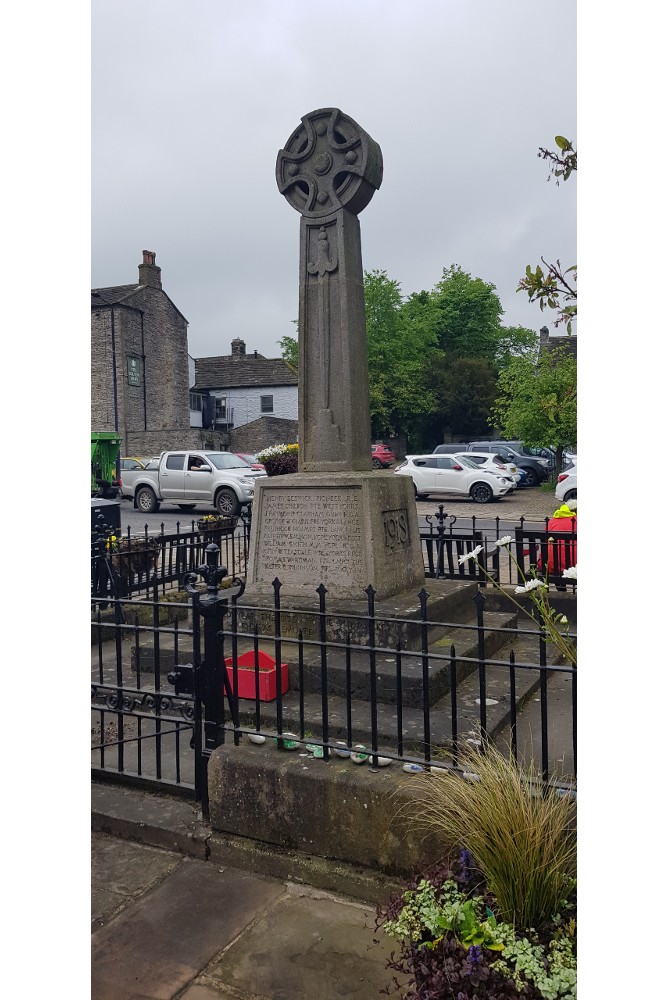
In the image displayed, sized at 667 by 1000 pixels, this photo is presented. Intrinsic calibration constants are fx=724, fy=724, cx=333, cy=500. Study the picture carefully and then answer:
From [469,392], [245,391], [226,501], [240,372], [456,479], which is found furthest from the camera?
[240,372]

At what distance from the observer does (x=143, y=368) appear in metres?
39.9

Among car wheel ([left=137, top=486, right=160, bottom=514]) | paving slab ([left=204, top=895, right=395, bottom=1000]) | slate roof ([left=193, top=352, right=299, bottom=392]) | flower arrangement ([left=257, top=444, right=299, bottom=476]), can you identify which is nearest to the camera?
paving slab ([left=204, top=895, right=395, bottom=1000])

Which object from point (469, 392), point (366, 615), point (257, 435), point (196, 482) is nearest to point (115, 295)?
point (257, 435)

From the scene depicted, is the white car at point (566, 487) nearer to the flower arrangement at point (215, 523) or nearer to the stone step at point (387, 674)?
the flower arrangement at point (215, 523)

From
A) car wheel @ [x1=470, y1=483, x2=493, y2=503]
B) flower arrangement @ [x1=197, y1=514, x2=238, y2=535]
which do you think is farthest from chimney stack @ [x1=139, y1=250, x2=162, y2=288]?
flower arrangement @ [x1=197, y1=514, x2=238, y2=535]

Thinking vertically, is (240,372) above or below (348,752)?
above

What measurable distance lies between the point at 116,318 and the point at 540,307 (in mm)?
37096

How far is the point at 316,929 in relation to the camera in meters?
2.87

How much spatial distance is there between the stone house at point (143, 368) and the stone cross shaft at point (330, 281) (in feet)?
102

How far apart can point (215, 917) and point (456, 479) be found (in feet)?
72.5

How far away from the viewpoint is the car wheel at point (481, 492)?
24047 mm

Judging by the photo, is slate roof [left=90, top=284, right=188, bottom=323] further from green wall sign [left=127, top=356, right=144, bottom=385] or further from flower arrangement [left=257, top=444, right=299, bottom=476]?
flower arrangement [left=257, top=444, right=299, bottom=476]

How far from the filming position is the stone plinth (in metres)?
5.82

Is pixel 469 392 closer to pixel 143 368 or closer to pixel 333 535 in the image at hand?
pixel 143 368
